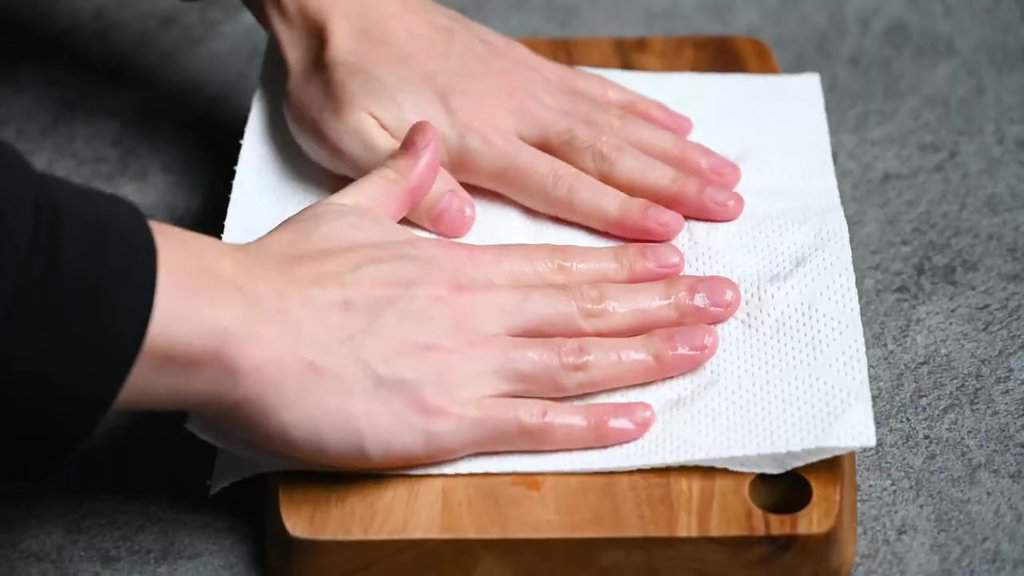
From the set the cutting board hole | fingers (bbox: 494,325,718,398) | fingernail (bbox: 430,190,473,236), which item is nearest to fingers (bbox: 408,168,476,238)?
fingernail (bbox: 430,190,473,236)

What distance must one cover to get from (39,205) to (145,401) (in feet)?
0.36

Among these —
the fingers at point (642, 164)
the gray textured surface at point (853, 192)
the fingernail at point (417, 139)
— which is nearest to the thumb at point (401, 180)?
the fingernail at point (417, 139)

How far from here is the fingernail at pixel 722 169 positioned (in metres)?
0.79

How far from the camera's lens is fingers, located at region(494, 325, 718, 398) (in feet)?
2.18

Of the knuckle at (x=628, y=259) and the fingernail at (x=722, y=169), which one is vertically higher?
the fingernail at (x=722, y=169)

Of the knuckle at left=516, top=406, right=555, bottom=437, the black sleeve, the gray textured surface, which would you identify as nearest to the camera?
the black sleeve

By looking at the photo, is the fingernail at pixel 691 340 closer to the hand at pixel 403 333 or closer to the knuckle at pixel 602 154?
the hand at pixel 403 333

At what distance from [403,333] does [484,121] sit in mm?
188

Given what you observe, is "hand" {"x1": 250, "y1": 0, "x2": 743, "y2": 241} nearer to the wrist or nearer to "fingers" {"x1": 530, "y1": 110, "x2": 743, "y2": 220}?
"fingers" {"x1": 530, "y1": 110, "x2": 743, "y2": 220}

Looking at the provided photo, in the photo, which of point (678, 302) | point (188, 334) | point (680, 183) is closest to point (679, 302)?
point (678, 302)

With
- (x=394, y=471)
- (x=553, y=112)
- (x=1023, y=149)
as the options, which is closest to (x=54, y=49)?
(x=553, y=112)

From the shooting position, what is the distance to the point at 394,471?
25.9 inches

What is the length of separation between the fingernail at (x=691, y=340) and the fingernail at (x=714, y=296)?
0.06ft

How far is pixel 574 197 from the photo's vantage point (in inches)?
30.0
